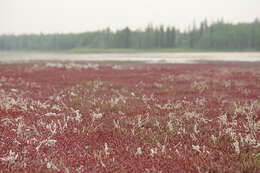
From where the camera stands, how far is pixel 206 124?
267 inches

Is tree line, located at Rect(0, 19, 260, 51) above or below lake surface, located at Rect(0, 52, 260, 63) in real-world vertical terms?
above

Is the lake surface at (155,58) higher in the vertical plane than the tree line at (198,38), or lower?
lower

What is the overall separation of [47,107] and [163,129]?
454 cm

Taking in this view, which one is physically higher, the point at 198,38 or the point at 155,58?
the point at 198,38

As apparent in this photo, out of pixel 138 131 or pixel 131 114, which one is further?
pixel 131 114

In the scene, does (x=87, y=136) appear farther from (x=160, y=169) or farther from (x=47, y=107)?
(x=47, y=107)

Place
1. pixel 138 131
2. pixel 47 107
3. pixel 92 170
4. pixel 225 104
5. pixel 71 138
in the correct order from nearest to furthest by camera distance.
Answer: pixel 92 170 → pixel 71 138 → pixel 138 131 → pixel 47 107 → pixel 225 104

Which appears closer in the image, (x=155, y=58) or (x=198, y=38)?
(x=155, y=58)

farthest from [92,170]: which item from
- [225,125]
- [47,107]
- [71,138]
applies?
[47,107]

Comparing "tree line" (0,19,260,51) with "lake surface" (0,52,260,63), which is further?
"tree line" (0,19,260,51)

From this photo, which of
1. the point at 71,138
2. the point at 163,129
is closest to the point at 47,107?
the point at 71,138

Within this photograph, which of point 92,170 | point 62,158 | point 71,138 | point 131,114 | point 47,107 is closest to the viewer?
point 92,170

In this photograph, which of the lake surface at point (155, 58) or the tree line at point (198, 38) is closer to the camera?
the lake surface at point (155, 58)

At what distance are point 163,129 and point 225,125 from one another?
61.4 inches
